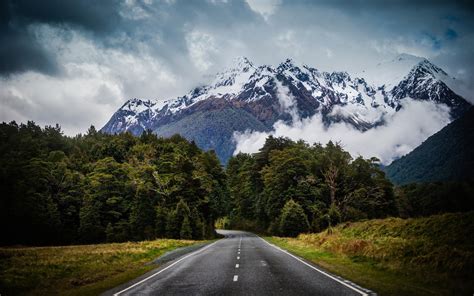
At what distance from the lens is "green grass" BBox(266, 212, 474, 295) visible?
547 inches

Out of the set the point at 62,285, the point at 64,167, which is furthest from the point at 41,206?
the point at 62,285

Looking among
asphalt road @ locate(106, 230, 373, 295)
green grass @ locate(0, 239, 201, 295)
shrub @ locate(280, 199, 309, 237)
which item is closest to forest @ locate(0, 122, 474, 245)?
shrub @ locate(280, 199, 309, 237)

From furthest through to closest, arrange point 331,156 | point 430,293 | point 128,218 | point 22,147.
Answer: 1. point 22,147
2. point 128,218
3. point 331,156
4. point 430,293

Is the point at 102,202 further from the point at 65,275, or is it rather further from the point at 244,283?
the point at 244,283

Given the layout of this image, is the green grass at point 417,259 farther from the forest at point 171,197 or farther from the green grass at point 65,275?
the forest at point 171,197

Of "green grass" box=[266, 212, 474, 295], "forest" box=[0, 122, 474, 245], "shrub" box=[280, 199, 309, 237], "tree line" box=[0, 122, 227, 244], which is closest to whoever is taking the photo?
"green grass" box=[266, 212, 474, 295]

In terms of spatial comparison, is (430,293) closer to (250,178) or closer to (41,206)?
(41,206)

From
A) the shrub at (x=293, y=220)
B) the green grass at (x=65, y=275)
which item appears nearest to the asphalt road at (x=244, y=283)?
the green grass at (x=65, y=275)

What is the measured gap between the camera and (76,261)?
23578 millimetres

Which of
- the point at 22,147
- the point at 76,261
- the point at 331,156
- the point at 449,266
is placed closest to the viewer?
the point at 449,266

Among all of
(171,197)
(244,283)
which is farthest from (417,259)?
(171,197)

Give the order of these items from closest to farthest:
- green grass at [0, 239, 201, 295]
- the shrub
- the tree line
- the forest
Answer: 1. green grass at [0, 239, 201, 295]
2. the shrub
3. the forest
4. the tree line

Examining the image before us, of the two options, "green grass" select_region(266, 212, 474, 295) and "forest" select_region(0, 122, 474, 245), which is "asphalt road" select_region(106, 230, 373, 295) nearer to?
"green grass" select_region(266, 212, 474, 295)

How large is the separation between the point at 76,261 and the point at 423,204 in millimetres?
102777
